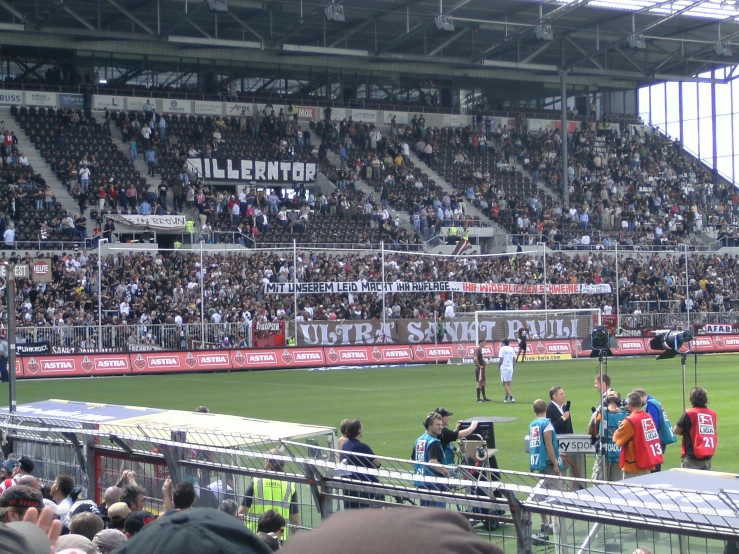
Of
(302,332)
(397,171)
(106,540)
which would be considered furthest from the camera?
(397,171)

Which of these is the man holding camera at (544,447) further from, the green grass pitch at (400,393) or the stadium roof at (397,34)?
the stadium roof at (397,34)

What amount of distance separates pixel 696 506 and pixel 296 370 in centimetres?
3396

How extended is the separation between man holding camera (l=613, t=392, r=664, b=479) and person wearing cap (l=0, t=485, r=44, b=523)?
317 inches

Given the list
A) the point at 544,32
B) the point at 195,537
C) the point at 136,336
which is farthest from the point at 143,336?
the point at 195,537

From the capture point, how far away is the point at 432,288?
1753 inches

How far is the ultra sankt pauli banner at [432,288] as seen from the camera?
42.4m

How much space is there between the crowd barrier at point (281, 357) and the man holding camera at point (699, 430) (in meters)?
24.8

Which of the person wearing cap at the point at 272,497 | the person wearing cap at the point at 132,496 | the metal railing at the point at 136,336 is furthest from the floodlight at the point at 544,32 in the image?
the person wearing cap at the point at 272,497

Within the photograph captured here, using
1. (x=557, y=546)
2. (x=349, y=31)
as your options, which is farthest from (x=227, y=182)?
(x=557, y=546)

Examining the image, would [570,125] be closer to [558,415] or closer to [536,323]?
[536,323]

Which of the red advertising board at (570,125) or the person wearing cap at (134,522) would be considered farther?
the red advertising board at (570,125)

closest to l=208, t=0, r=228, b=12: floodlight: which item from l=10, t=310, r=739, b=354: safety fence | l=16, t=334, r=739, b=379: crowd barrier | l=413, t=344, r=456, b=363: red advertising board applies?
l=10, t=310, r=739, b=354: safety fence

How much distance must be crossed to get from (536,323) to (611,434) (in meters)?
32.1

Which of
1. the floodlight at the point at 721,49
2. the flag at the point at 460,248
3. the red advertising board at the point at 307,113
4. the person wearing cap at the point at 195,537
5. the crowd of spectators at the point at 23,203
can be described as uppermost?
the floodlight at the point at 721,49
